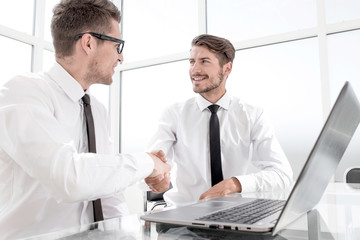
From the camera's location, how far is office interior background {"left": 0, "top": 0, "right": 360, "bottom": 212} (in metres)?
3.18

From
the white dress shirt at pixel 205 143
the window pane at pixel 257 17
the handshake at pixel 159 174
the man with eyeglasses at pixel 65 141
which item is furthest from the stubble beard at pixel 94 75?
the window pane at pixel 257 17

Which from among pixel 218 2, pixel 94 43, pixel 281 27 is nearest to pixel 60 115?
pixel 94 43

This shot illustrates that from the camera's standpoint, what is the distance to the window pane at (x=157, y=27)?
417 cm

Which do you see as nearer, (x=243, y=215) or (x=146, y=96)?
A: (x=243, y=215)

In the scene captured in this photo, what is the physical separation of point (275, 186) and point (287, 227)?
3.06 feet

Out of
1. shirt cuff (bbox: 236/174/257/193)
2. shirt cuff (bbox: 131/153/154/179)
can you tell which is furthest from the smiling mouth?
shirt cuff (bbox: 131/153/154/179)

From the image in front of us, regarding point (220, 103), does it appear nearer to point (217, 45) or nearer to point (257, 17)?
point (217, 45)

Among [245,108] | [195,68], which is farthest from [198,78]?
[245,108]

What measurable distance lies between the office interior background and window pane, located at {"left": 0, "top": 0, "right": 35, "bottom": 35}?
0.4 inches

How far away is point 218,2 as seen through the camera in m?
3.95

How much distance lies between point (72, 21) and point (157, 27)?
3.19 m

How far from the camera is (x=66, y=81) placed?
132 centimetres

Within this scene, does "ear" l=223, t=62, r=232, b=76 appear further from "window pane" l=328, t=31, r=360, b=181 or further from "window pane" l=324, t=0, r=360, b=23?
"window pane" l=324, t=0, r=360, b=23

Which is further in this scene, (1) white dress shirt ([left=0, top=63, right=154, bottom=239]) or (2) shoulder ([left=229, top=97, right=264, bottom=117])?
(2) shoulder ([left=229, top=97, right=264, bottom=117])
